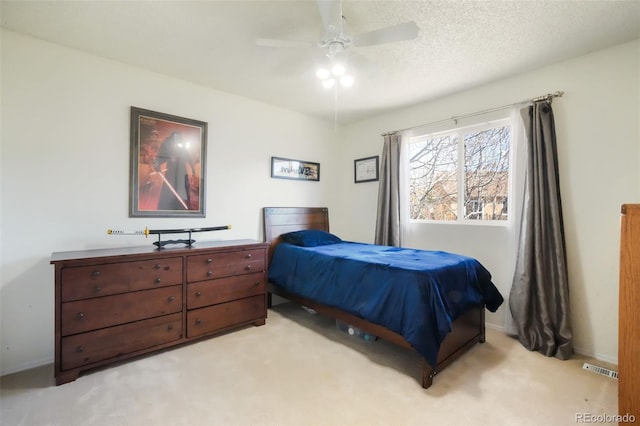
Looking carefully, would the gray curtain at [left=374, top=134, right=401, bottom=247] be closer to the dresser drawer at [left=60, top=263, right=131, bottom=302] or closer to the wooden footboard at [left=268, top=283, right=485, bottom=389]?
the wooden footboard at [left=268, top=283, right=485, bottom=389]

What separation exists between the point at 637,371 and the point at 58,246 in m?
3.67

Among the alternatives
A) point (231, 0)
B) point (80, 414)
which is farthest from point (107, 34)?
point (80, 414)

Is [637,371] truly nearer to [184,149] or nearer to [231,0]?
[231,0]

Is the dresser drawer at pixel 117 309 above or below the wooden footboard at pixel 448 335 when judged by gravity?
above

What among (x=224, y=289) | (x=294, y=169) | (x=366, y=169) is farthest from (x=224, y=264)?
(x=366, y=169)

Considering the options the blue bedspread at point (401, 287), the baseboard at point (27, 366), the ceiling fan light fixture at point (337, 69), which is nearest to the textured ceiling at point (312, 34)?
the ceiling fan light fixture at point (337, 69)

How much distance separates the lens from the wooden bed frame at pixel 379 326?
7.03 ft

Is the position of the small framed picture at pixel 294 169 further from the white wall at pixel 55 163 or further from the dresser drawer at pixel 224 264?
the dresser drawer at pixel 224 264

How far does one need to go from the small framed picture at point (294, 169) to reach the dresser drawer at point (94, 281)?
202 cm

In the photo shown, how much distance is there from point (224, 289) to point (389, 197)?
2.24 metres

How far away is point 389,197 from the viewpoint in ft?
12.2

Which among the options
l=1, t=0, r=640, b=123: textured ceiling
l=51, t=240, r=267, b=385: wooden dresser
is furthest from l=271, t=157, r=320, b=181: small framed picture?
l=51, t=240, r=267, b=385: wooden dresser

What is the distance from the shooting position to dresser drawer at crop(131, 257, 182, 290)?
2260 mm

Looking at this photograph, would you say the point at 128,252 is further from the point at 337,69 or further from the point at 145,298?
the point at 337,69
